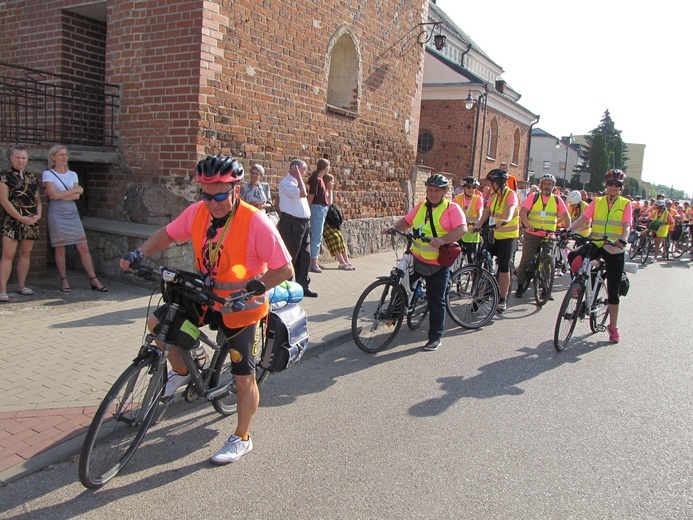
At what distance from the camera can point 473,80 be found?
2817cm

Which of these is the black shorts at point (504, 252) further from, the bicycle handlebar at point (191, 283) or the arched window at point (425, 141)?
the arched window at point (425, 141)

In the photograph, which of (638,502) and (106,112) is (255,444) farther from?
(106,112)

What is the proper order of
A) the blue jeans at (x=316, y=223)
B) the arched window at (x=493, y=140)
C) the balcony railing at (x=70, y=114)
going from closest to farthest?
1. the balcony railing at (x=70, y=114)
2. the blue jeans at (x=316, y=223)
3. the arched window at (x=493, y=140)

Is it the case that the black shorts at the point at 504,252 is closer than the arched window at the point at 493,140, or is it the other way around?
the black shorts at the point at 504,252

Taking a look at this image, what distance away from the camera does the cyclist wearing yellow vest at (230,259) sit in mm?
3275

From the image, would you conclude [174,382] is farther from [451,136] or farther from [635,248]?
[451,136]

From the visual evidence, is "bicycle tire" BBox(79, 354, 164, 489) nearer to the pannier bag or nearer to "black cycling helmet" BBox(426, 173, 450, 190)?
the pannier bag

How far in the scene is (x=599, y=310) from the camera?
6969 mm

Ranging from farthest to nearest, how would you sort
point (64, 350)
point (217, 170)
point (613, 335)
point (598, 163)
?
point (598, 163) < point (613, 335) < point (64, 350) < point (217, 170)

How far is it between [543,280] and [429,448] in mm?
5665

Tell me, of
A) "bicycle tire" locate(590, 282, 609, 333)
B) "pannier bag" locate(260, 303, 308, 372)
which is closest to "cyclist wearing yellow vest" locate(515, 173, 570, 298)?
"bicycle tire" locate(590, 282, 609, 333)

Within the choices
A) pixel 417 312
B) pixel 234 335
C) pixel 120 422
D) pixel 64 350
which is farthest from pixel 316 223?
pixel 120 422

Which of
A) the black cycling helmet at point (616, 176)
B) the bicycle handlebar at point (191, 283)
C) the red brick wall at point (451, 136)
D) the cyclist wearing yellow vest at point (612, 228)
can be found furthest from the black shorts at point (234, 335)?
the red brick wall at point (451, 136)

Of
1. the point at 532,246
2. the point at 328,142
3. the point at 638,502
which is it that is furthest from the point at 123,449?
the point at 328,142
